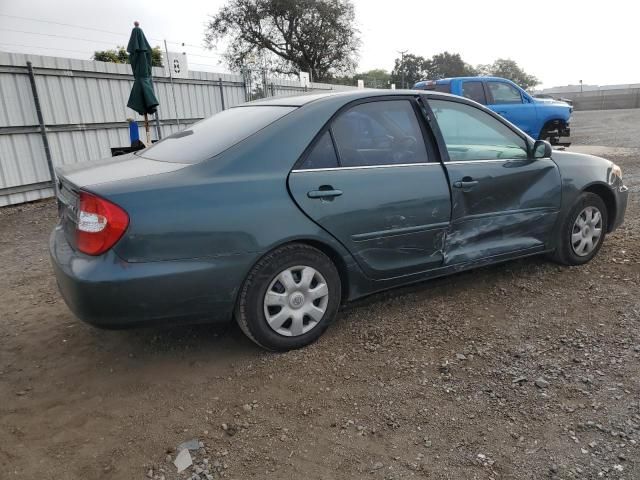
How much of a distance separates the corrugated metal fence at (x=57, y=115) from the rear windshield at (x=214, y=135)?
5246 millimetres

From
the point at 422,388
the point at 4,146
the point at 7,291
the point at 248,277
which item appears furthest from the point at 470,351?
the point at 4,146

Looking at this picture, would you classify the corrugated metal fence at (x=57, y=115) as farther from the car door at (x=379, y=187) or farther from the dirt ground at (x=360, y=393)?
the car door at (x=379, y=187)

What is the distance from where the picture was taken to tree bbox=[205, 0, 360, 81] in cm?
3362

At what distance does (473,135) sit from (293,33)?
1322 inches

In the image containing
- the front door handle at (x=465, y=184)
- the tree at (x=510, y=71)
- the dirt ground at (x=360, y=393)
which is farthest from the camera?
the tree at (x=510, y=71)

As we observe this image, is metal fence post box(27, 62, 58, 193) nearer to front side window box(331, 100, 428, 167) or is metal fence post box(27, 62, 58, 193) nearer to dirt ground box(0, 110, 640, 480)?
dirt ground box(0, 110, 640, 480)

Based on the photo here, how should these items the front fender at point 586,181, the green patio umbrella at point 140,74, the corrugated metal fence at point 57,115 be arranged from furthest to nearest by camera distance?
1. the green patio umbrella at point 140,74
2. the corrugated metal fence at point 57,115
3. the front fender at point 586,181

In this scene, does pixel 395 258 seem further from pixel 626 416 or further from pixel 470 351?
pixel 626 416

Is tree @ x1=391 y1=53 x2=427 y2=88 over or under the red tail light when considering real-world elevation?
over

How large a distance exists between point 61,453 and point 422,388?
1.79m

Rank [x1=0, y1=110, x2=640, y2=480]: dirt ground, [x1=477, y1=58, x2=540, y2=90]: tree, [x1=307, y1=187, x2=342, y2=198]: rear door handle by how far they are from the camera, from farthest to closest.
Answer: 1. [x1=477, y1=58, x2=540, y2=90]: tree
2. [x1=307, y1=187, x2=342, y2=198]: rear door handle
3. [x1=0, y1=110, x2=640, y2=480]: dirt ground

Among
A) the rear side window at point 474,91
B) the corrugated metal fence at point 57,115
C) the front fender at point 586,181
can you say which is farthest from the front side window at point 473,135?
the rear side window at point 474,91

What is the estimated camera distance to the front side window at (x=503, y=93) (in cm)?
1180

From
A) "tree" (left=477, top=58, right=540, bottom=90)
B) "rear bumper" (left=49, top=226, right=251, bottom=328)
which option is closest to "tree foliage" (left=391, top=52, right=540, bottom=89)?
"tree" (left=477, top=58, right=540, bottom=90)
